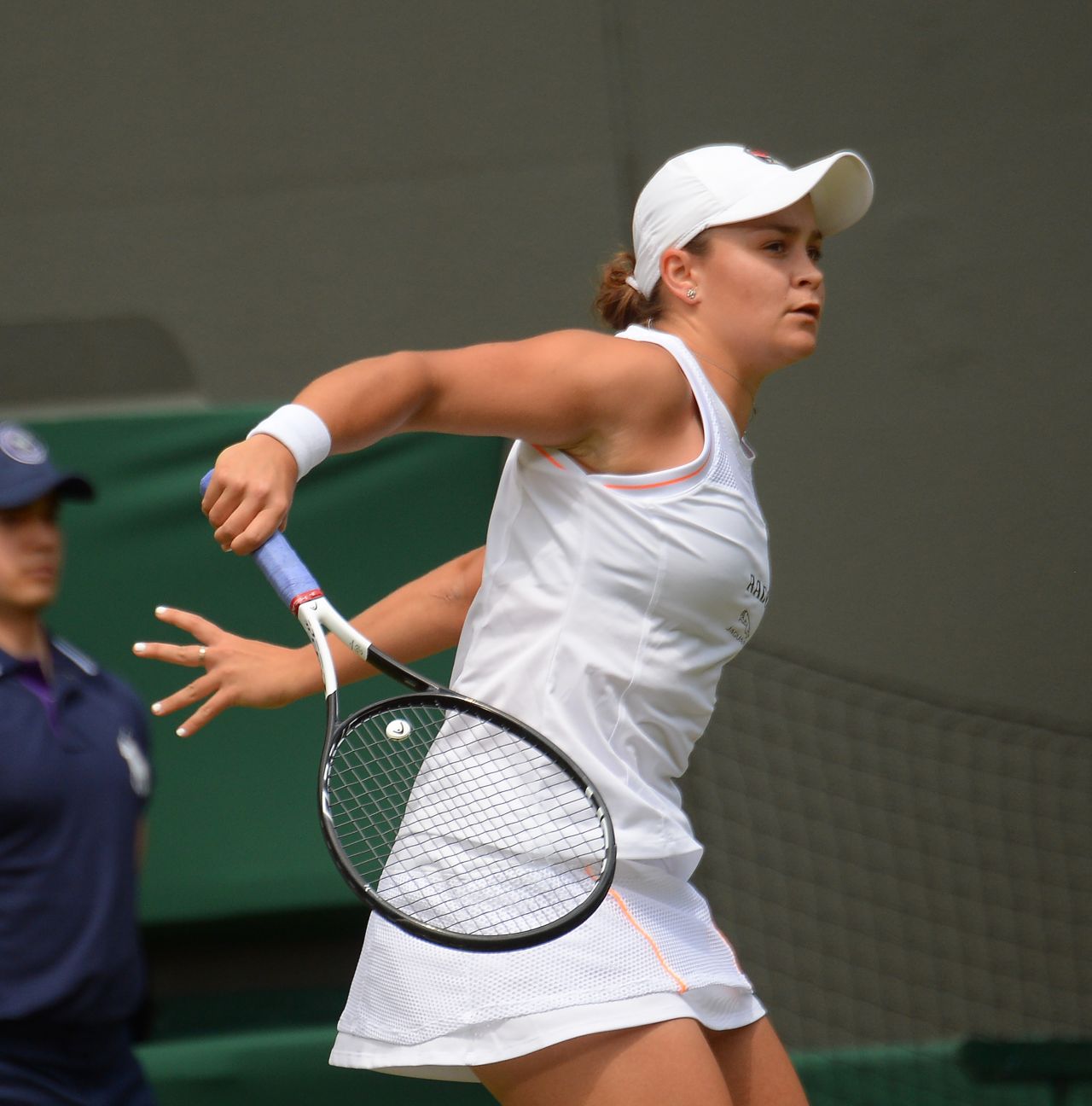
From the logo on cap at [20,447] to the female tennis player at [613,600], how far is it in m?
1.02

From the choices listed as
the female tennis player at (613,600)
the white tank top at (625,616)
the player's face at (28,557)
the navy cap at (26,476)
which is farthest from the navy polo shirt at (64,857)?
the white tank top at (625,616)

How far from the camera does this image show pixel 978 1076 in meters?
3.87

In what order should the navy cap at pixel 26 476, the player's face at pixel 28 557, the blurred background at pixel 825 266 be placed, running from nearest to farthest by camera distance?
the player's face at pixel 28 557 < the navy cap at pixel 26 476 < the blurred background at pixel 825 266

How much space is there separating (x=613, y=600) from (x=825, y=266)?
344 centimetres

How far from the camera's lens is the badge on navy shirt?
2830mm

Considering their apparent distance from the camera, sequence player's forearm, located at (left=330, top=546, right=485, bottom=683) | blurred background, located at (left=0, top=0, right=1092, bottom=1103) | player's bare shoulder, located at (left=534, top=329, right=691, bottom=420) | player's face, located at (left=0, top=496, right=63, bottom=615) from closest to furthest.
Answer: player's bare shoulder, located at (left=534, top=329, right=691, bottom=420), player's forearm, located at (left=330, top=546, right=485, bottom=683), player's face, located at (left=0, top=496, right=63, bottom=615), blurred background, located at (left=0, top=0, right=1092, bottom=1103)

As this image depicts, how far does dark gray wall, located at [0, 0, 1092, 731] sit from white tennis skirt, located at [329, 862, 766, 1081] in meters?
3.19

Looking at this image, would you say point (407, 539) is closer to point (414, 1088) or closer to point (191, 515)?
point (191, 515)

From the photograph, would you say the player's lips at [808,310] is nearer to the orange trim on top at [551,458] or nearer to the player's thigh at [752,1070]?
the orange trim on top at [551,458]

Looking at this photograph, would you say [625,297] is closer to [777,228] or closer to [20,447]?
[777,228]

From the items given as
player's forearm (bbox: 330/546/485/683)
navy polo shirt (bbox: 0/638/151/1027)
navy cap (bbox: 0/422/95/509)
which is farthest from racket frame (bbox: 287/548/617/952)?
navy cap (bbox: 0/422/95/509)

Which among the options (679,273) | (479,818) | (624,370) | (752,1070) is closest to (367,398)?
(624,370)

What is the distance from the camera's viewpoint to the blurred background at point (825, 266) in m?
4.90

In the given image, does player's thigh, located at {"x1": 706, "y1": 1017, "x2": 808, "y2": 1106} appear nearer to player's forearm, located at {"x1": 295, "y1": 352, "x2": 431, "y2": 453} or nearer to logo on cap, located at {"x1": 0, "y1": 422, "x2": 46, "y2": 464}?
player's forearm, located at {"x1": 295, "y1": 352, "x2": 431, "y2": 453}
